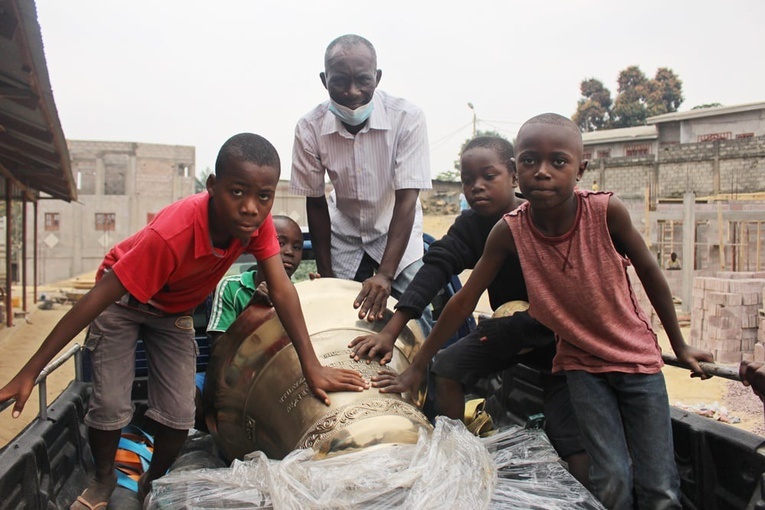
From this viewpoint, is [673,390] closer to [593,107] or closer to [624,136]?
[624,136]

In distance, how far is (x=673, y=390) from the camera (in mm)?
9039

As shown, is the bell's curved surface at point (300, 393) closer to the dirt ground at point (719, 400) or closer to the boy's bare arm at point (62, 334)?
the boy's bare arm at point (62, 334)

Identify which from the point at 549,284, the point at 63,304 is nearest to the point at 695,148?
the point at 63,304

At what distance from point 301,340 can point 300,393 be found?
19 cm

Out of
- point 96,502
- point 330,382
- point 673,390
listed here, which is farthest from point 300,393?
point 673,390

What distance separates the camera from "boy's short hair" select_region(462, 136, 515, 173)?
10.0 ft

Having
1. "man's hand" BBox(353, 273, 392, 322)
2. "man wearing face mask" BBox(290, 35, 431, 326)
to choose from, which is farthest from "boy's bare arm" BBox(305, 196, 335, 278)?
"man's hand" BBox(353, 273, 392, 322)

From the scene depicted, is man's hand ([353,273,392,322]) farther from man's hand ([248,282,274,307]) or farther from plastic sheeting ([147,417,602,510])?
plastic sheeting ([147,417,602,510])

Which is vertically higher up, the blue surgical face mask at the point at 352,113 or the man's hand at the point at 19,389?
the blue surgical face mask at the point at 352,113

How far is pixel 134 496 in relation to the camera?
8.43 ft

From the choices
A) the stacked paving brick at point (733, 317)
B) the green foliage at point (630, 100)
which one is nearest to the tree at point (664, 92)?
the green foliage at point (630, 100)

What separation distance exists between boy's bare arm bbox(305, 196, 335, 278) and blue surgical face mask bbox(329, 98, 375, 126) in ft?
1.76

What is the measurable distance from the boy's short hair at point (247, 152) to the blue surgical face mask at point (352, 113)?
3.82 ft

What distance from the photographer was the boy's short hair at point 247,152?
222 centimetres
